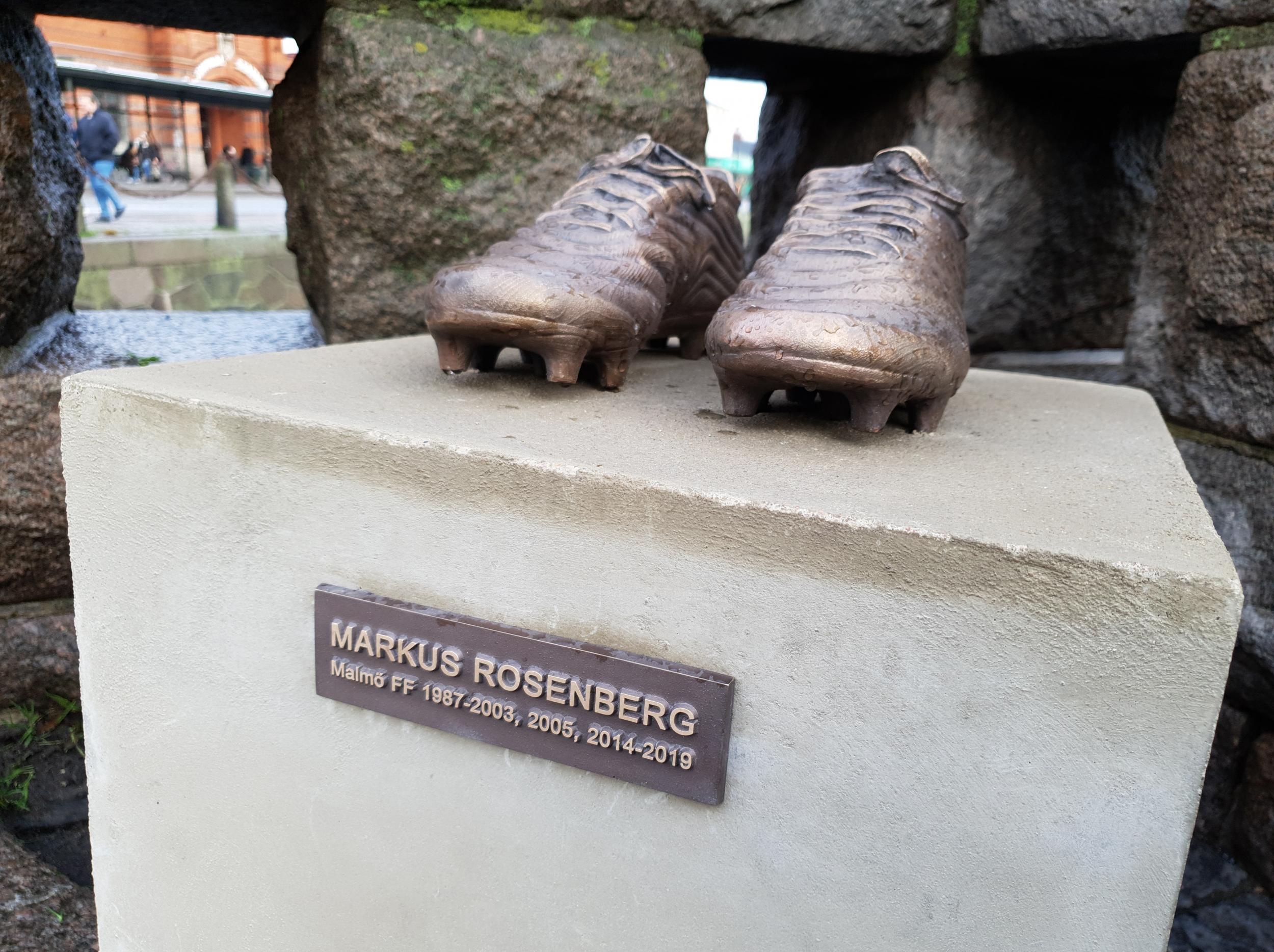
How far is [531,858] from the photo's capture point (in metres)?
0.93

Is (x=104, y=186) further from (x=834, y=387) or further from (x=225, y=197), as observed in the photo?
(x=834, y=387)

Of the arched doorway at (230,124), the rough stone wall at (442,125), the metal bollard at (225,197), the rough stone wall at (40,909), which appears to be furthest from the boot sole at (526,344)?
the arched doorway at (230,124)

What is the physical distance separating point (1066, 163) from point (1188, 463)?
635 millimetres

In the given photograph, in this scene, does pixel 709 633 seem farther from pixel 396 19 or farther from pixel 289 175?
pixel 289 175

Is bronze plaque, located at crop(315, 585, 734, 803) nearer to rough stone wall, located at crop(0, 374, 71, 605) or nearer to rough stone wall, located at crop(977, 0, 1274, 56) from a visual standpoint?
rough stone wall, located at crop(0, 374, 71, 605)

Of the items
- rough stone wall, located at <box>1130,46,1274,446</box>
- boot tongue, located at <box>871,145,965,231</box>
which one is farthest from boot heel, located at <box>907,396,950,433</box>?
rough stone wall, located at <box>1130,46,1274,446</box>

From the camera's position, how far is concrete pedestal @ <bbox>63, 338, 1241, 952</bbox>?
0.74 metres

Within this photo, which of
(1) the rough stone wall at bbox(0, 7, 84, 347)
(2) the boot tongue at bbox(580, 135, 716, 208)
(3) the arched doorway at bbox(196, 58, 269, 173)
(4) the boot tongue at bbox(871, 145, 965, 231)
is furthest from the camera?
(3) the arched doorway at bbox(196, 58, 269, 173)

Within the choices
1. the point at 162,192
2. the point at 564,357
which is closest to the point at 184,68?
the point at 162,192

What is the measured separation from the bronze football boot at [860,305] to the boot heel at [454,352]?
27 cm

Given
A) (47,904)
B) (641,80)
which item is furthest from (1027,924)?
(641,80)

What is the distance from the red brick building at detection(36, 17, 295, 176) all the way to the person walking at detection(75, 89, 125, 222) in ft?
9.89

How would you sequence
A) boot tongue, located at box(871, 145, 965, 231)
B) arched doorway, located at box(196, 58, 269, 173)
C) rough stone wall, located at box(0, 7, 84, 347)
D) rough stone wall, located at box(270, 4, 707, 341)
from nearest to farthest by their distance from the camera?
boot tongue, located at box(871, 145, 965, 231) < rough stone wall, located at box(0, 7, 84, 347) < rough stone wall, located at box(270, 4, 707, 341) < arched doorway, located at box(196, 58, 269, 173)

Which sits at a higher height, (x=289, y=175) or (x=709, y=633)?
(x=289, y=175)
